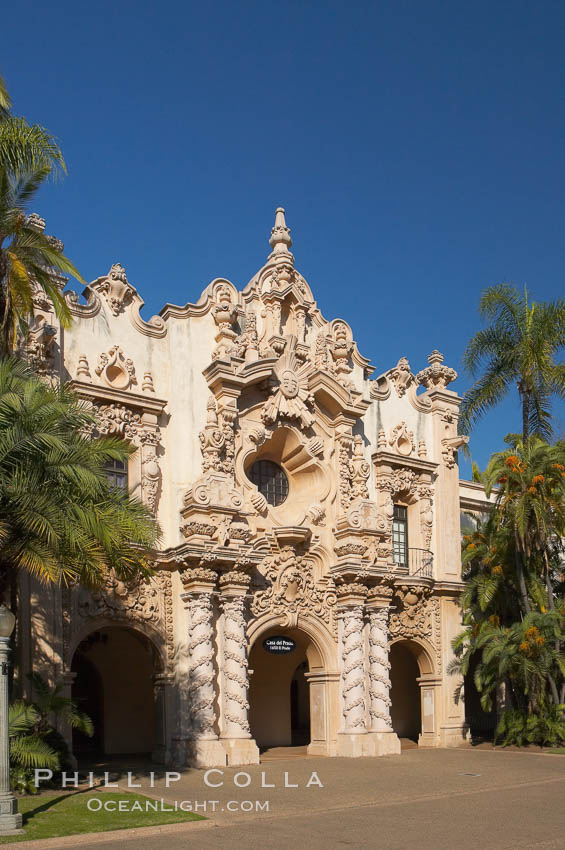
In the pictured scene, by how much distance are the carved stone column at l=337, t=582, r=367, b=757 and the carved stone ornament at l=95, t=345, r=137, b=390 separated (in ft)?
27.6

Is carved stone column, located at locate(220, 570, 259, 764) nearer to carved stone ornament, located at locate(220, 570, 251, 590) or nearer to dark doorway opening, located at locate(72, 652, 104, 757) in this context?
carved stone ornament, located at locate(220, 570, 251, 590)

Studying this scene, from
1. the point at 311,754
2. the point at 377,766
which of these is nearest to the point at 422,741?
the point at 311,754

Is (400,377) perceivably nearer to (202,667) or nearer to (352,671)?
(352,671)

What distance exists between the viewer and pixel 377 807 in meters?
15.3

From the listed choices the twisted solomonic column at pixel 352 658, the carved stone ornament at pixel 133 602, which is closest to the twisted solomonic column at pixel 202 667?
the carved stone ornament at pixel 133 602

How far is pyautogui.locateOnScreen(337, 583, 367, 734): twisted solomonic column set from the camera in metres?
24.5

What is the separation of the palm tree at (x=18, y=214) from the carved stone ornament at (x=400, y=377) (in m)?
13.9

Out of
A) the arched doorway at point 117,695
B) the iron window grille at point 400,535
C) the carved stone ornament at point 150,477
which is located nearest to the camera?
the carved stone ornament at point 150,477

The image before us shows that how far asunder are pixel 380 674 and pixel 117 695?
25.5 feet

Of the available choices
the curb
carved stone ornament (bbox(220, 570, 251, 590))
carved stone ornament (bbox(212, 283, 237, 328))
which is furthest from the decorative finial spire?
the curb

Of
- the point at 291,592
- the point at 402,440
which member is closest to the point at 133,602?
the point at 291,592

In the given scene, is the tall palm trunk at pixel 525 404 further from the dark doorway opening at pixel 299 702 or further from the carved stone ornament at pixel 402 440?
the dark doorway opening at pixel 299 702

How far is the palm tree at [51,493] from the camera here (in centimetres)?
1468

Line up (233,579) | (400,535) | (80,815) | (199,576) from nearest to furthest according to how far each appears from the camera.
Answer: (80,815) → (199,576) → (233,579) → (400,535)
